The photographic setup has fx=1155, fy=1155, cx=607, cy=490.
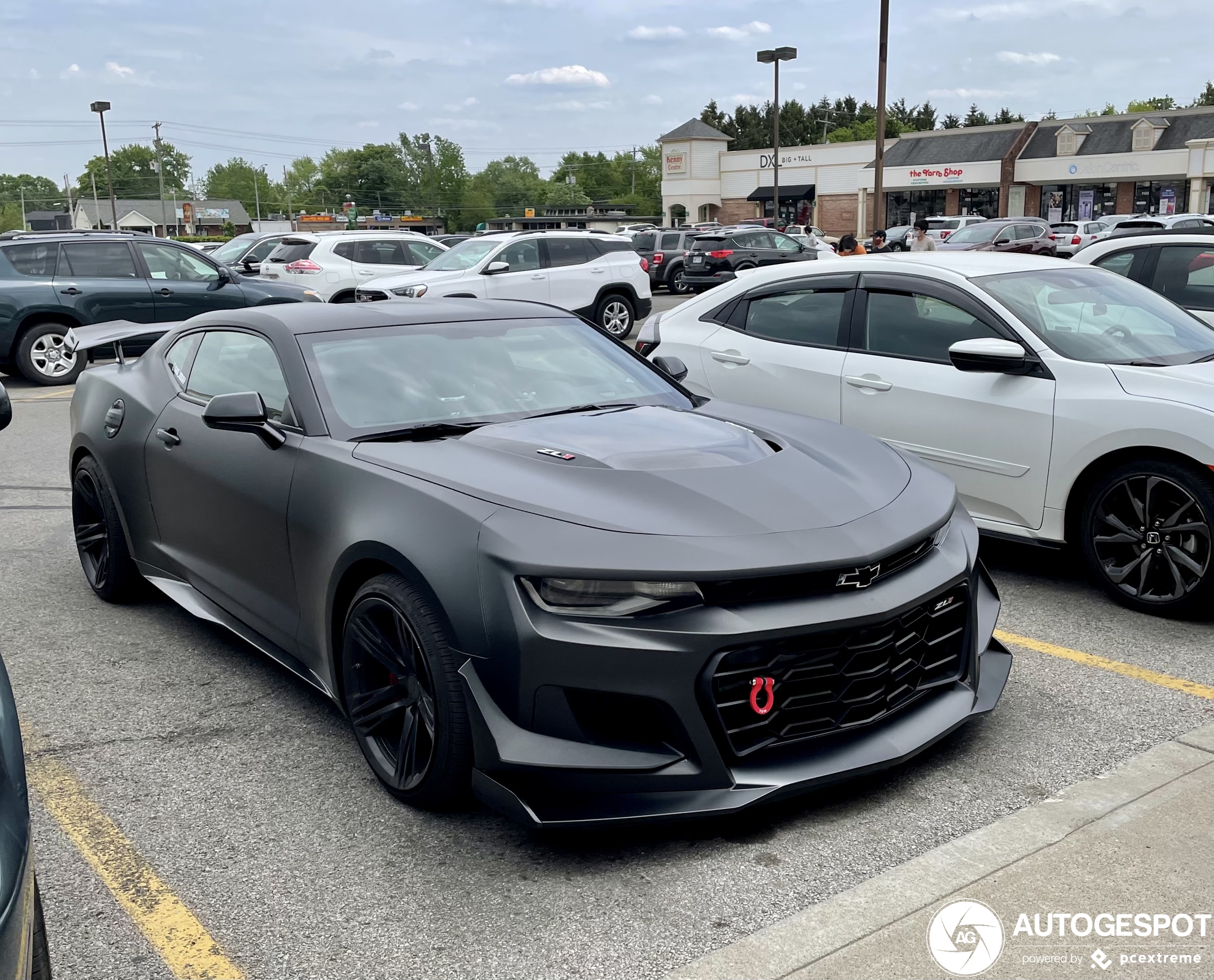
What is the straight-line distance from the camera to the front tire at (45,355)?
46.0 feet

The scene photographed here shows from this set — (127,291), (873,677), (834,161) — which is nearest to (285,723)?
(873,677)

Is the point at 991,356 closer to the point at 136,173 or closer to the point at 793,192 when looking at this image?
the point at 793,192

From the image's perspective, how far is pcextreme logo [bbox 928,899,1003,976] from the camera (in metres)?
2.53

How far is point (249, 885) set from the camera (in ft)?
9.92

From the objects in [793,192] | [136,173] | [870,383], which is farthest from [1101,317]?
[136,173]

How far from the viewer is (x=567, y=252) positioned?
17.6 metres

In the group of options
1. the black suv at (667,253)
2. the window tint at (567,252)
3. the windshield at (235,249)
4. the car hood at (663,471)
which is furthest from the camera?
the black suv at (667,253)

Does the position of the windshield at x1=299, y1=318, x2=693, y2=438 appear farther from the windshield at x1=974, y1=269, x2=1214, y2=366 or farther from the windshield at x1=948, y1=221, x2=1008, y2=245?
the windshield at x1=948, y1=221, x2=1008, y2=245

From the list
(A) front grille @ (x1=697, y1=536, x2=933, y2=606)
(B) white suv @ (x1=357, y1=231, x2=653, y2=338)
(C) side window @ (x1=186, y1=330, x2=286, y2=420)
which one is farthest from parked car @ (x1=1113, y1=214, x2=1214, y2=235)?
(A) front grille @ (x1=697, y1=536, x2=933, y2=606)

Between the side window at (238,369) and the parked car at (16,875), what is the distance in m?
2.25

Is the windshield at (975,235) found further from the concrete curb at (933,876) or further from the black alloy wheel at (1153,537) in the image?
the concrete curb at (933,876)

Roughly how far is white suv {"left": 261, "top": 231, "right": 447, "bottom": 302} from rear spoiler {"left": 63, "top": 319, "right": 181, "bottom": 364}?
41.0 feet

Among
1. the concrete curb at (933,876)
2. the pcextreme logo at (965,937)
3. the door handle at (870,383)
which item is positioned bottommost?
the concrete curb at (933,876)

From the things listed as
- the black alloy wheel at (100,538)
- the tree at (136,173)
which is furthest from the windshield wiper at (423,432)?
the tree at (136,173)
